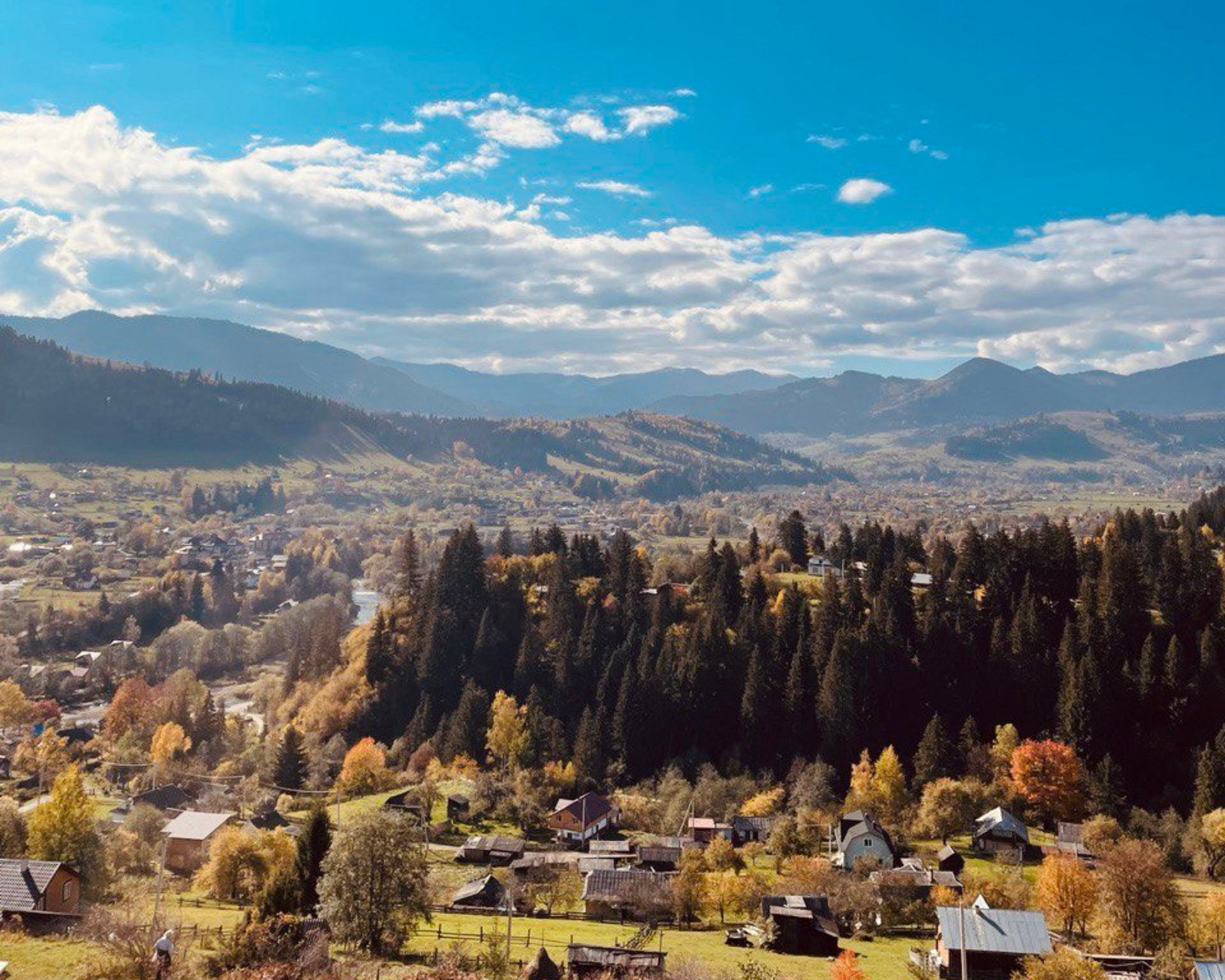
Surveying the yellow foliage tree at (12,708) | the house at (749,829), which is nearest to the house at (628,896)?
the house at (749,829)

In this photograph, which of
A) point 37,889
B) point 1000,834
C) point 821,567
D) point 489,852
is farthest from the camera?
point 821,567

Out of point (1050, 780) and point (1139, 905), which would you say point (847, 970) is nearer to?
point (1139, 905)

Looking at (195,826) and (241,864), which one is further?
(195,826)

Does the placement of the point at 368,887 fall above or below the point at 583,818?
above

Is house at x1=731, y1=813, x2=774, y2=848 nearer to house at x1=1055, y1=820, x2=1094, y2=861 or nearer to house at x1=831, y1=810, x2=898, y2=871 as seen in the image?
house at x1=831, y1=810, x2=898, y2=871

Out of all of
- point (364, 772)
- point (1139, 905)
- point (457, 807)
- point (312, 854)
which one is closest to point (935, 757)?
point (1139, 905)

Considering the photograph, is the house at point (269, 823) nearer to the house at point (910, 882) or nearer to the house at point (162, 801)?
the house at point (162, 801)

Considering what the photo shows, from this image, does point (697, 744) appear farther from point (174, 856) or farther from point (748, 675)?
point (174, 856)


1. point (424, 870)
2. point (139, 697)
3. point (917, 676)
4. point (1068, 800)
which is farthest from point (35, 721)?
point (1068, 800)
